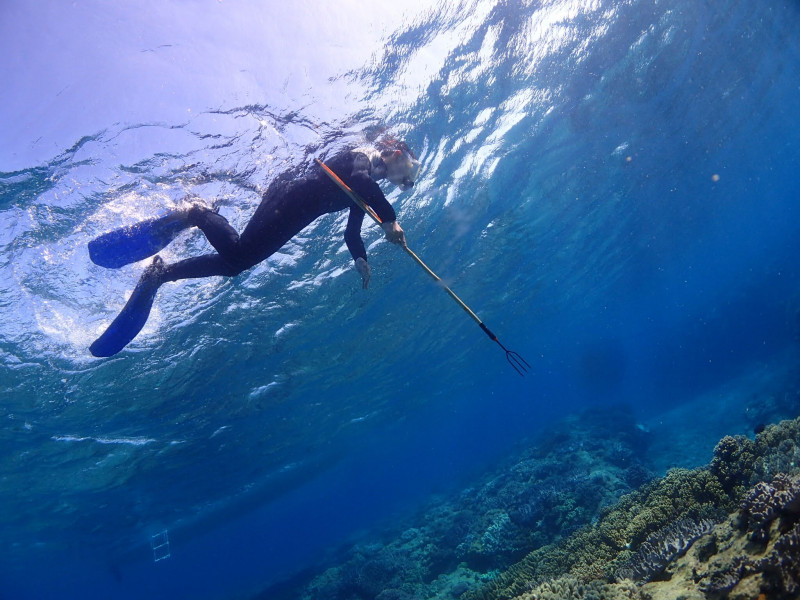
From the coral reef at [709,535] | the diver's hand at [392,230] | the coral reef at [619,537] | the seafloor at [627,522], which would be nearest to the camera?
the coral reef at [709,535]

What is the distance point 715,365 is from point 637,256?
1727cm

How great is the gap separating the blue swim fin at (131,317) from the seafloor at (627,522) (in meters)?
7.41

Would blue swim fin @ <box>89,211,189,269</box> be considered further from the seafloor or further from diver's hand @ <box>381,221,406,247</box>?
the seafloor

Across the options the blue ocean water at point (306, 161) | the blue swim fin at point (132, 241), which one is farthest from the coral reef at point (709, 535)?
the blue ocean water at point (306, 161)

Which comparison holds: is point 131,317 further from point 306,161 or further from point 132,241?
point 306,161

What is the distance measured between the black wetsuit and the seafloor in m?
5.63

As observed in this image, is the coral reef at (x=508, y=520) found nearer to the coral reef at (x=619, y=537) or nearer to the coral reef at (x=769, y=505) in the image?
the coral reef at (x=619, y=537)

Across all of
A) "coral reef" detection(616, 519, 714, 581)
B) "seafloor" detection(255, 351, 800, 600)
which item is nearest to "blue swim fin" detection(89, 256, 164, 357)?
"seafloor" detection(255, 351, 800, 600)

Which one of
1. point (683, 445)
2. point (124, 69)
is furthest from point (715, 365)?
point (124, 69)

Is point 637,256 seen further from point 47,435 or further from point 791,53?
point 47,435

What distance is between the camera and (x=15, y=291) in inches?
398

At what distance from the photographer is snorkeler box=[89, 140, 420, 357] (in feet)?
19.7

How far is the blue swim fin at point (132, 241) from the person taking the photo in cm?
596

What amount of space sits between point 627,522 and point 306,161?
1067 cm
